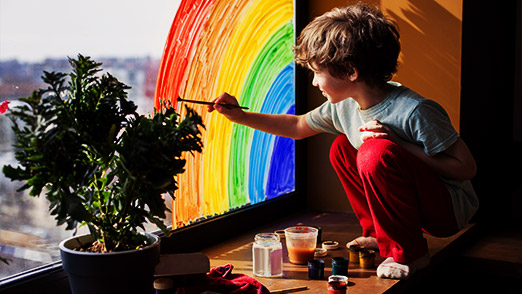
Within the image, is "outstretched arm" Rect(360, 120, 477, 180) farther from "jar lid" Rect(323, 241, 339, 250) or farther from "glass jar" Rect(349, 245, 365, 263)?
"jar lid" Rect(323, 241, 339, 250)

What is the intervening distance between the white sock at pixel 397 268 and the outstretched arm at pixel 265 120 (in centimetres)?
68

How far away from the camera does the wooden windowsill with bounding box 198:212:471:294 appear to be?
197 cm

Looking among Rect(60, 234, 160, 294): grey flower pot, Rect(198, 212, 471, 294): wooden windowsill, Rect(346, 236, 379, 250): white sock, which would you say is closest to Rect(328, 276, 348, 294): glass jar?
Rect(198, 212, 471, 294): wooden windowsill

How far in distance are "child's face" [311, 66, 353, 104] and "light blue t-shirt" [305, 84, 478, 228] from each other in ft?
0.38

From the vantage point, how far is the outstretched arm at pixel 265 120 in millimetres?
2244

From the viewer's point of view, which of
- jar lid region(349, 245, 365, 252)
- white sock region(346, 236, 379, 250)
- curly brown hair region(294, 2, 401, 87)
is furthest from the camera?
white sock region(346, 236, 379, 250)

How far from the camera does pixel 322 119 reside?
2.44 metres

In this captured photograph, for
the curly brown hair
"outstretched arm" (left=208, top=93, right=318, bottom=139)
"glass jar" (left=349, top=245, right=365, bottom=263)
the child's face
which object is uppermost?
the curly brown hair

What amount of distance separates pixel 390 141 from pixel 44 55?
1.10 metres

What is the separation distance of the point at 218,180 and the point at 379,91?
0.73 m

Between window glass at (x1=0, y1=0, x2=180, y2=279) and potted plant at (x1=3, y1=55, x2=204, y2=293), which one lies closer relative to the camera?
potted plant at (x1=3, y1=55, x2=204, y2=293)

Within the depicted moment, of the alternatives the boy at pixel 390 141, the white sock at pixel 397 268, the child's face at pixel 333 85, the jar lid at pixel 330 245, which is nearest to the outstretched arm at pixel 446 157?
the boy at pixel 390 141

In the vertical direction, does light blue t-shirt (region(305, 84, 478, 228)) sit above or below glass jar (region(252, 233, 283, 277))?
above

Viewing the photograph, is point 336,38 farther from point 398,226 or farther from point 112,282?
point 112,282
